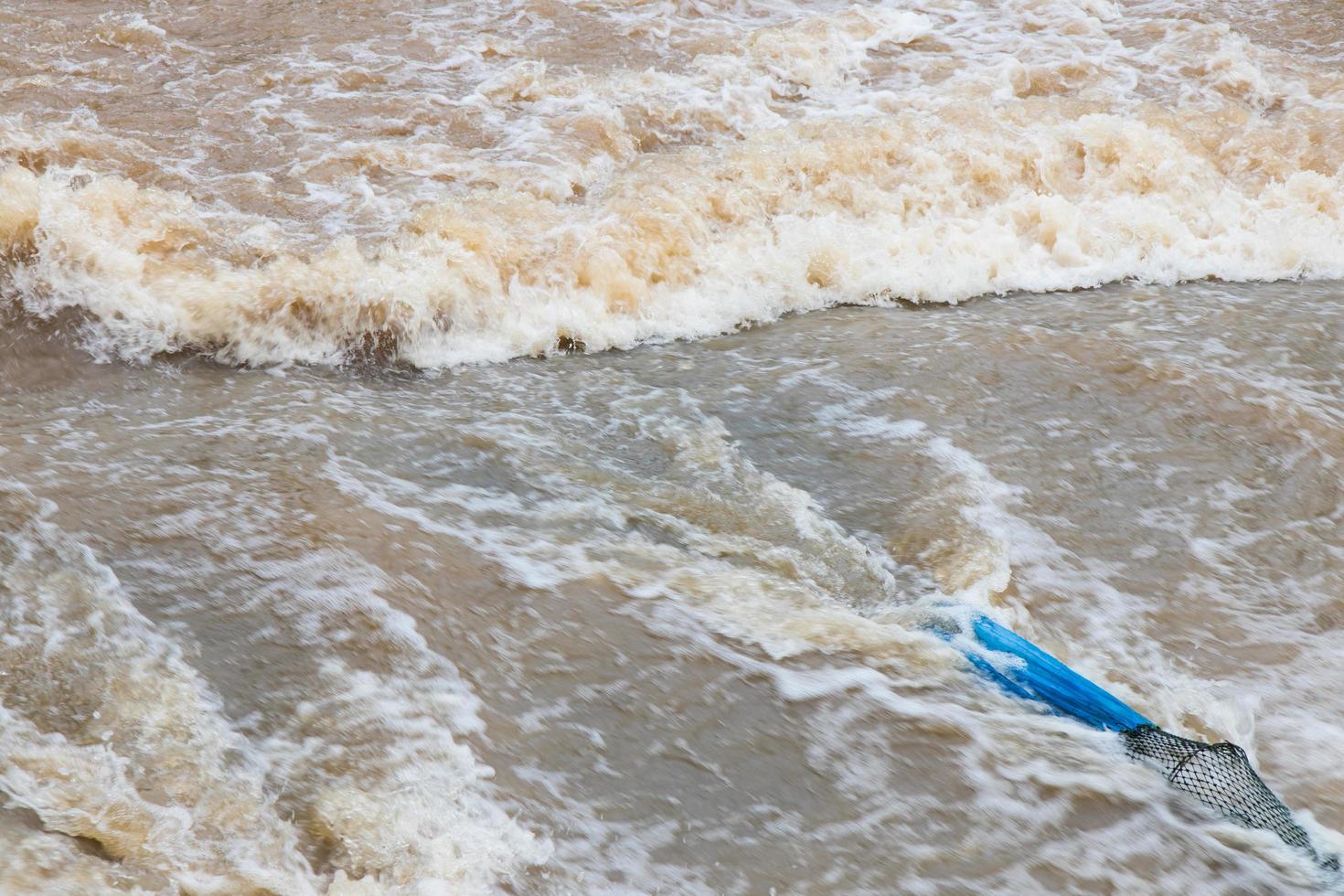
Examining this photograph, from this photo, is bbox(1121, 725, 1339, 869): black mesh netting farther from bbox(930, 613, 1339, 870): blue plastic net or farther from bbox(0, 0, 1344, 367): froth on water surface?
bbox(0, 0, 1344, 367): froth on water surface

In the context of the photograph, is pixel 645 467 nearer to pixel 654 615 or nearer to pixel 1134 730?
pixel 654 615

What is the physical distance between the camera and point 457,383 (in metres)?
4.06

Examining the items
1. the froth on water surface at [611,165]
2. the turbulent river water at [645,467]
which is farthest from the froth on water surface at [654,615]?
the froth on water surface at [611,165]

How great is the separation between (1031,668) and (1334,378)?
231 cm

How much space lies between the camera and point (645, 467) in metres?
3.44

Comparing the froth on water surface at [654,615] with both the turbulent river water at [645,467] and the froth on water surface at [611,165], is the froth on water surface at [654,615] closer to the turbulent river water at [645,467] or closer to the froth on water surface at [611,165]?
the turbulent river water at [645,467]

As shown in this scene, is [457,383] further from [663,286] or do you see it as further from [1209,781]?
[1209,781]

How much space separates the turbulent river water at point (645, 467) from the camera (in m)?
2.20

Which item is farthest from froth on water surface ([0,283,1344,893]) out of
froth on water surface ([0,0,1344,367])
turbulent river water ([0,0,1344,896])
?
froth on water surface ([0,0,1344,367])

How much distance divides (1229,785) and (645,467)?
189cm

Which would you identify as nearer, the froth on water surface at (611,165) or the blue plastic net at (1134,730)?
the blue plastic net at (1134,730)

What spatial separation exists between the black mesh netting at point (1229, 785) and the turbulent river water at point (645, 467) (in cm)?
5

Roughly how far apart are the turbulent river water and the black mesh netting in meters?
0.05

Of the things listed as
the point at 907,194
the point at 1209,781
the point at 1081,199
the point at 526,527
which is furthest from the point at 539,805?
the point at 1081,199
